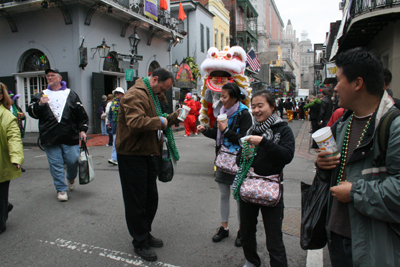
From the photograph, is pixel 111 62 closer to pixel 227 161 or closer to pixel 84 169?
pixel 84 169

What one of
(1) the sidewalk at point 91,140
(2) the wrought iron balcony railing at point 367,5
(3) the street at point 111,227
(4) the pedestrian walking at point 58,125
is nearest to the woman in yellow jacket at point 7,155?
(3) the street at point 111,227

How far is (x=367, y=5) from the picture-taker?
8.99 metres

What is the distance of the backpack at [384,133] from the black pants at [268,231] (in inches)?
42.9

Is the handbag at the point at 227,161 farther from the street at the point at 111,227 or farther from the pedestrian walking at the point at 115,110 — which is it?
the pedestrian walking at the point at 115,110

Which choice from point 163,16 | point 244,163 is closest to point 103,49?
point 163,16

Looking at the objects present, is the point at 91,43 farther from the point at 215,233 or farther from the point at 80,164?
the point at 215,233

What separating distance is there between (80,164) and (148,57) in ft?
49.1

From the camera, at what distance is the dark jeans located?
1755mm

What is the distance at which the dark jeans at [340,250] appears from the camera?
175 cm

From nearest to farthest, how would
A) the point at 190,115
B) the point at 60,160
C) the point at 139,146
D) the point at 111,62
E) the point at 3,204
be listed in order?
the point at 139,146 → the point at 3,204 → the point at 60,160 → the point at 190,115 → the point at 111,62

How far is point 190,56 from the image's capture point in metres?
26.0

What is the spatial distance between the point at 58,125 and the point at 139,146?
7.78ft

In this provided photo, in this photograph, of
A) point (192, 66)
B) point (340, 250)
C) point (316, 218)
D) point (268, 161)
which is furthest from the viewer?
point (192, 66)

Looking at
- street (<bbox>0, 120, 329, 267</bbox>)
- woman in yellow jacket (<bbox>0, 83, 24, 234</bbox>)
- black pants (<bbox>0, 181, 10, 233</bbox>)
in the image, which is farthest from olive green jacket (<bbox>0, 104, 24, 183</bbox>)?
street (<bbox>0, 120, 329, 267</bbox>)
